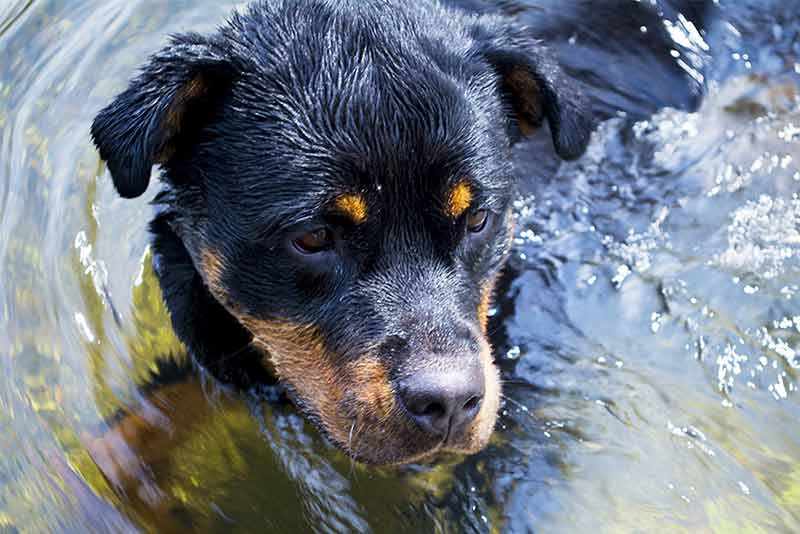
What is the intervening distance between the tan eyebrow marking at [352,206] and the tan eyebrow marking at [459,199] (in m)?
0.26

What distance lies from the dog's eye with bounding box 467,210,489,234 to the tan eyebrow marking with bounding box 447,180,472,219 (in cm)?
8

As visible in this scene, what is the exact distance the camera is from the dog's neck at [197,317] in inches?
147

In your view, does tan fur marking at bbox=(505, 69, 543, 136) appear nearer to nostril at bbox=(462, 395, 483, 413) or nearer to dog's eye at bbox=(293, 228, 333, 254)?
dog's eye at bbox=(293, 228, 333, 254)

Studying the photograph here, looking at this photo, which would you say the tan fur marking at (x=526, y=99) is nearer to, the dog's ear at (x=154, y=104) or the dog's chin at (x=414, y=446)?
the dog's ear at (x=154, y=104)

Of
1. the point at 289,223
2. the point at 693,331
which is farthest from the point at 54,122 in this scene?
the point at 693,331

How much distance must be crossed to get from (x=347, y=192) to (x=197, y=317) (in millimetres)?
926

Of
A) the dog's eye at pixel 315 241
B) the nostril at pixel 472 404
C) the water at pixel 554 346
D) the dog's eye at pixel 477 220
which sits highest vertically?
the dog's eye at pixel 315 241

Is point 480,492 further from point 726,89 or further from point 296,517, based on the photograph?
point 726,89

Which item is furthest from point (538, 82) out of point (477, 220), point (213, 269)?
point (213, 269)

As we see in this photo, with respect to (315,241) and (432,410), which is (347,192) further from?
(432,410)

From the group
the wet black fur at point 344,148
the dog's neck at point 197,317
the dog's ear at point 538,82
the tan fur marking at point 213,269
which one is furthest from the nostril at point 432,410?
the dog's ear at point 538,82

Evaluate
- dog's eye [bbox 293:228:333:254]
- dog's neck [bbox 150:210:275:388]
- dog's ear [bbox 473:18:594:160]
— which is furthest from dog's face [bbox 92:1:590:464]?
dog's neck [bbox 150:210:275:388]

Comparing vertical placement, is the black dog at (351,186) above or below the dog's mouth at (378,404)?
above

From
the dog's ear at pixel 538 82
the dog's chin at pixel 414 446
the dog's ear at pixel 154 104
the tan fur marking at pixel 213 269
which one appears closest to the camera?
the dog's chin at pixel 414 446
